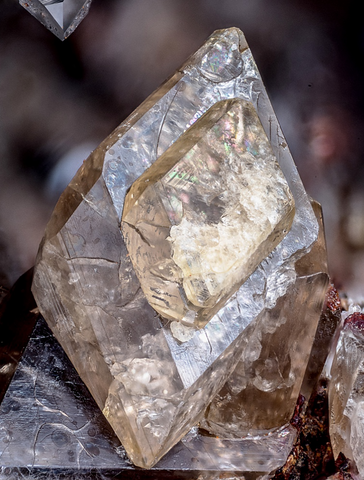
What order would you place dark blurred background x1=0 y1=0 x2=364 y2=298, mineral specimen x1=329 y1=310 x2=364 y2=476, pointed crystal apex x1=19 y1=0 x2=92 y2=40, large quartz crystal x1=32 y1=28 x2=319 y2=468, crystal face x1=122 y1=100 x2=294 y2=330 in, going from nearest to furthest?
crystal face x1=122 y1=100 x2=294 y2=330
large quartz crystal x1=32 y1=28 x2=319 y2=468
mineral specimen x1=329 y1=310 x2=364 y2=476
pointed crystal apex x1=19 y1=0 x2=92 y2=40
dark blurred background x1=0 y1=0 x2=364 y2=298

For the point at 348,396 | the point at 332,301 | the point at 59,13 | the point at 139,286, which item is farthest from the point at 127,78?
the point at 348,396

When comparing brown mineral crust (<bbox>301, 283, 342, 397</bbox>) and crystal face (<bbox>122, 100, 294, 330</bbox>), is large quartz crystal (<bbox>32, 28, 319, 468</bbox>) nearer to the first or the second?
crystal face (<bbox>122, 100, 294, 330</bbox>)

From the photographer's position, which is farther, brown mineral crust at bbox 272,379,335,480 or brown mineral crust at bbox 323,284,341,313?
brown mineral crust at bbox 323,284,341,313

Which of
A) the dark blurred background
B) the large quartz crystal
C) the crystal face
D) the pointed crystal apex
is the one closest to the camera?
the crystal face

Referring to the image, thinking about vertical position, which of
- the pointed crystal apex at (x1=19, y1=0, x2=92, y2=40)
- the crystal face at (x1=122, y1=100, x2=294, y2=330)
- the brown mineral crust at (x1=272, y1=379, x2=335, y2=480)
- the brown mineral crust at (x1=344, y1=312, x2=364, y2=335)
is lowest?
the brown mineral crust at (x1=272, y1=379, x2=335, y2=480)

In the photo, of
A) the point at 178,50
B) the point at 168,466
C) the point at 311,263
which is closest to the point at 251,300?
the point at 311,263

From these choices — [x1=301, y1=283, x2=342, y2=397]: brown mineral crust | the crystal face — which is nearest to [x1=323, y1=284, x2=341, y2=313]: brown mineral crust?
[x1=301, y1=283, x2=342, y2=397]: brown mineral crust

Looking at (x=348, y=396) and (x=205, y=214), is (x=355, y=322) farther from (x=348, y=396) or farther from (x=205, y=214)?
(x=205, y=214)

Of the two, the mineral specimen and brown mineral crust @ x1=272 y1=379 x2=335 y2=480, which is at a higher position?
the mineral specimen

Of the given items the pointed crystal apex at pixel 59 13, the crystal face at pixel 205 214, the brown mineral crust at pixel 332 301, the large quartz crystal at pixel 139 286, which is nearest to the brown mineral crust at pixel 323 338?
the brown mineral crust at pixel 332 301
